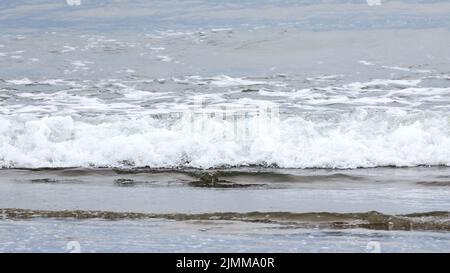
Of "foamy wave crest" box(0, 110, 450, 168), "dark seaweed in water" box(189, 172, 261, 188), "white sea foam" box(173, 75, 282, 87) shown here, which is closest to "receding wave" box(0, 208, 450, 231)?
"dark seaweed in water" box(189, 172, 261, 188)

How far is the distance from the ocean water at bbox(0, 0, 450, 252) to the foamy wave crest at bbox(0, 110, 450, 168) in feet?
0.09

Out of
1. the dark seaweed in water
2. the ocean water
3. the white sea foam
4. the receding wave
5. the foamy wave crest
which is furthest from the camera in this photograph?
the white sea foam

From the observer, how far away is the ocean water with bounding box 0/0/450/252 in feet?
25.2

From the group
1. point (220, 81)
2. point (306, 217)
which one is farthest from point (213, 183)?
point (220, 81)

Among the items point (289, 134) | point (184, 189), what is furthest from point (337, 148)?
point (184, 189)

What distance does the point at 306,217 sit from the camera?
7.98 meters

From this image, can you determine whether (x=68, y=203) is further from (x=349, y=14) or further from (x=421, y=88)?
(x=349, y=14)

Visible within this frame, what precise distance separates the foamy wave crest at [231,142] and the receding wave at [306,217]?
3367mm

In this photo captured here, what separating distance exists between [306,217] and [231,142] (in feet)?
13.7

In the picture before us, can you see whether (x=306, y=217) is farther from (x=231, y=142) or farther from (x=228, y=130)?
(x=228, y=130)

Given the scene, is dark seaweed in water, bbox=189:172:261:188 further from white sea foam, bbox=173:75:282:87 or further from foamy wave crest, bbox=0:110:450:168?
white sea foam, bbox=173:75:282:87

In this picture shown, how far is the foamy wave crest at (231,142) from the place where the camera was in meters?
11.6

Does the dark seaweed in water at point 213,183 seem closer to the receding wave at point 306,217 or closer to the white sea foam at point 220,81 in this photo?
the receding wave at point 306,217

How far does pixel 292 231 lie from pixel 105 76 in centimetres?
1060
